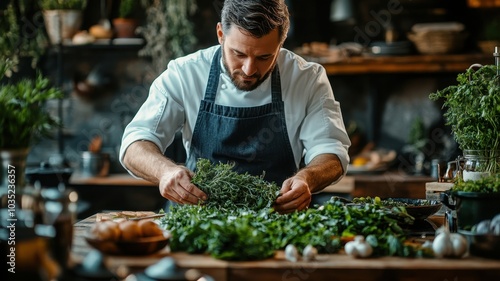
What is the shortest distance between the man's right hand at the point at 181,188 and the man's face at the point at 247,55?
2.15ft

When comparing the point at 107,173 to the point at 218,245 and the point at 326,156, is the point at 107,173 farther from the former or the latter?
the point at 218,245

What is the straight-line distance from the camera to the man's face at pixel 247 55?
368 centimetres

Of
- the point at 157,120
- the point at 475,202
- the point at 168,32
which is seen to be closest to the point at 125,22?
the point at 168,32

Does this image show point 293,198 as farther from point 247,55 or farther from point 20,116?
point 20,116

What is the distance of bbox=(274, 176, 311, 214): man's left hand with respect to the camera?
3289 millimetres

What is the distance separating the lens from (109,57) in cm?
718

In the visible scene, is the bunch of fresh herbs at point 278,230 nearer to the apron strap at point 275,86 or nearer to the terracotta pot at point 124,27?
the apron strap at point 275,86

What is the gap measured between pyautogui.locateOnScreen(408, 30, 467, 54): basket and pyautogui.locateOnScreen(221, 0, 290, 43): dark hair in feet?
9.38

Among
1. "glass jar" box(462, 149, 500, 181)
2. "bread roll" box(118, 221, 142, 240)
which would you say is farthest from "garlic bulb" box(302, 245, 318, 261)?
"glass jar" box(462, 149, 500, 181)

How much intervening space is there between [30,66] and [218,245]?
16.2 feet

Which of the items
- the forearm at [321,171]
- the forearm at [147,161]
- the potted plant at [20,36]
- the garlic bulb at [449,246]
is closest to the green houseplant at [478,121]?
the garlic bulb at [449,246]

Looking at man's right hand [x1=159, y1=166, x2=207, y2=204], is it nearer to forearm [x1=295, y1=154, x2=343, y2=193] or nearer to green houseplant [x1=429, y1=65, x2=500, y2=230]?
forearm [x1=295, y1=154, x2=343, y2=193]

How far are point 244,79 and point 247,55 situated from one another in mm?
164

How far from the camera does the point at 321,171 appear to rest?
376cm
